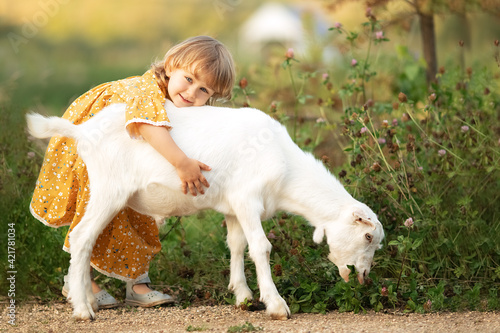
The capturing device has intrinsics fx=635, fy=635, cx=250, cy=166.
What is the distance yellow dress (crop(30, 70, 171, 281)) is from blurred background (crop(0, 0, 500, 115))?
11.7 feet

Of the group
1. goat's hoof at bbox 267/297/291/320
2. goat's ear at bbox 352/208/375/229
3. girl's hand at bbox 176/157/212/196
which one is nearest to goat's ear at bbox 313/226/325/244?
goat's ear at bbox 352/208/375/229

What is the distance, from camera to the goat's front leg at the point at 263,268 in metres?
3.51

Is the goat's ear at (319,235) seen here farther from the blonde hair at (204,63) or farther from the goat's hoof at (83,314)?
the goat's hoof at (83,314)

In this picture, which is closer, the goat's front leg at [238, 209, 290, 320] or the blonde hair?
the goat's front leg at [238, 209, 290, 320]

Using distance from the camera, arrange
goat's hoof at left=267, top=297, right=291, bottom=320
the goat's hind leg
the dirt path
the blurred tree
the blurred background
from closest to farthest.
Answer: the dirt path
goat's hoof at left=267, top=297, right=291, bottom=320
the goat's hind leg
the blurred tree
the blurred background

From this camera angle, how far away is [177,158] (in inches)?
138

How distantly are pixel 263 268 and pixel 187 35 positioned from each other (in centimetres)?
1710

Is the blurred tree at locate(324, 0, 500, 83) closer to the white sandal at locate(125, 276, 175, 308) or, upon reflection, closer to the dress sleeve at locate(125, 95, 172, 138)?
the dress sleeve at locate(125, 95, 172, 138)

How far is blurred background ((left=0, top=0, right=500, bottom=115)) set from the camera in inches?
370

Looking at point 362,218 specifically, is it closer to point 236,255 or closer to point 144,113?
point 236,255

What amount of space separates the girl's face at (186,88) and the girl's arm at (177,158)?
0.36 metres

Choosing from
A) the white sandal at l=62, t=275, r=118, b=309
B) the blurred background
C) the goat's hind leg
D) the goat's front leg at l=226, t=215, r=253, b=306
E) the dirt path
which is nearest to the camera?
the dirt path

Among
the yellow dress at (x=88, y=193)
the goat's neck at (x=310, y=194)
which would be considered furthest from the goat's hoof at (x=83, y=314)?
the goat's neck at (x=310, y=194)

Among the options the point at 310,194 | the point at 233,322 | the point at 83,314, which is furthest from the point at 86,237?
the point at 310,194
